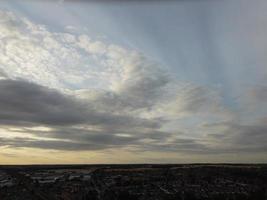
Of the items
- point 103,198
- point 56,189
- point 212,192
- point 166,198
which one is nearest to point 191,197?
point 166,198

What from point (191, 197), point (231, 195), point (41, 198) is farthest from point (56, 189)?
point (231, 195)

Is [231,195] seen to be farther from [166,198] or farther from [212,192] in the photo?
[166,198]

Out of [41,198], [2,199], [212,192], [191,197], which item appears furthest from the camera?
[212,192]

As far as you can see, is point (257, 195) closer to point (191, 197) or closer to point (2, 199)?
point (191, 197)

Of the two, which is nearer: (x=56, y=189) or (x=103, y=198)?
(x=103, y=198)

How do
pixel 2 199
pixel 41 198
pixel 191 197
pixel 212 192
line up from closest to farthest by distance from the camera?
pixel 2 199 < pixel 41 198 < pixel 191 197 < pixel 212 192

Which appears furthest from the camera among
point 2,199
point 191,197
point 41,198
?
point 191,197

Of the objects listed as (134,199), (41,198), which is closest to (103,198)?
(134,199)

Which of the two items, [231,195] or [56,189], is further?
[56,189]

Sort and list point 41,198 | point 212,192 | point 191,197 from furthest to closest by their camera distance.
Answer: point 212,192, point 191,197, point 41,198
